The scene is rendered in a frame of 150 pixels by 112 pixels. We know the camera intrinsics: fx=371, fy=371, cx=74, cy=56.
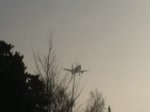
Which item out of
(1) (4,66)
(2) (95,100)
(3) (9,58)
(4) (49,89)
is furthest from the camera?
(2) (95,100)

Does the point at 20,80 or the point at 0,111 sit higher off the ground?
the point at 20,80

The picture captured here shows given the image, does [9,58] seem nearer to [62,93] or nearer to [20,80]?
[20,80]

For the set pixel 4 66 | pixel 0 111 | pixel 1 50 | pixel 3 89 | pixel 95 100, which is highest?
pixel 95 100

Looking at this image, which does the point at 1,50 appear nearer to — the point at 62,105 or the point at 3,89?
the point at 3,89

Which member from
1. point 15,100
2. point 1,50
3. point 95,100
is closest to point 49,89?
point 15,100

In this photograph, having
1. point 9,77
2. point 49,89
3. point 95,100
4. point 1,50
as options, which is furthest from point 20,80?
point 95,100

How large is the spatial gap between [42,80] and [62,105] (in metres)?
2.04

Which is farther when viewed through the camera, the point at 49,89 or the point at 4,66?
the point at 4,66

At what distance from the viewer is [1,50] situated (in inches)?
985

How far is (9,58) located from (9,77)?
2.52m

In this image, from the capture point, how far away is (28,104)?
21906mm

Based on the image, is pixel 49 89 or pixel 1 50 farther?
pixel 1 50

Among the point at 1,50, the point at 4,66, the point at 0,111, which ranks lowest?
the point at 0,111

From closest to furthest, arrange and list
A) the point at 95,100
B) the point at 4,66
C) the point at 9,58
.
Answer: the point at 4,66 < the point at 9,58 < the point at 95,100
